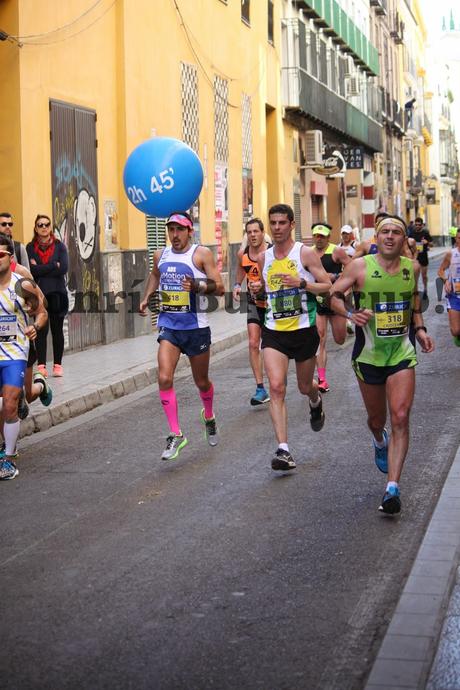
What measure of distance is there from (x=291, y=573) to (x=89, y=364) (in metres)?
9.95

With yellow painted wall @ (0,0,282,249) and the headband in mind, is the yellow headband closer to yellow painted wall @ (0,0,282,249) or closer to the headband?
the headband

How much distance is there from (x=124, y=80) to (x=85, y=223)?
289cm

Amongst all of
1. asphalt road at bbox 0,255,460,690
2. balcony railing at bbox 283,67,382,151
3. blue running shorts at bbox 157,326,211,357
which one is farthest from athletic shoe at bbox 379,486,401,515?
balcony railing at bbox 283,67,382,151

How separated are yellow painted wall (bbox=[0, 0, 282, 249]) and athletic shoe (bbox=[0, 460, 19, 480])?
22.6 feet

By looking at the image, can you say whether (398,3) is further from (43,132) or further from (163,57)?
(43,132)

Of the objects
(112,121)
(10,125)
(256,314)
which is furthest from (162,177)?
(112,121)

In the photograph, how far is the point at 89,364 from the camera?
52.1 ft

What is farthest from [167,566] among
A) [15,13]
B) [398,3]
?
[398,3]

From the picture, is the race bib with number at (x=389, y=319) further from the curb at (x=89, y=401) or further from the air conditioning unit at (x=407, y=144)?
the air conditioning unit at (x=407, y=144)

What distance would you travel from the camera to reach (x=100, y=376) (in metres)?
14.5

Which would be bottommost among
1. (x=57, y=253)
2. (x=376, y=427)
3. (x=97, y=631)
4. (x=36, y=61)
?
(x=97, y=631)

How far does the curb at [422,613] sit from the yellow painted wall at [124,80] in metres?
10.0

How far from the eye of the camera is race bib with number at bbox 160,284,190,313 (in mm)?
9688

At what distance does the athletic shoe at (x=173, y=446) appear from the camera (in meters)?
9.48
